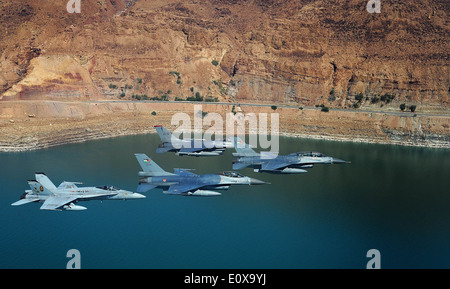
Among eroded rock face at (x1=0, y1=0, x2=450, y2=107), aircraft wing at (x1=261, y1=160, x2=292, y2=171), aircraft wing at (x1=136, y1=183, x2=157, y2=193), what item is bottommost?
aircraft wing at (x1=136, y1=183, x2=157, y2=193)

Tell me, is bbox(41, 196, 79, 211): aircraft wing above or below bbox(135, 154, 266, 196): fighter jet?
below

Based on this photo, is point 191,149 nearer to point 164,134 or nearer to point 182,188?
point 164,134

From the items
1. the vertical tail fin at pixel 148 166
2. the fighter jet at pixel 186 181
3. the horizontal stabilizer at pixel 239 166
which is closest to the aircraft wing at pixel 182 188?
the fighter jet at pixel 186 181

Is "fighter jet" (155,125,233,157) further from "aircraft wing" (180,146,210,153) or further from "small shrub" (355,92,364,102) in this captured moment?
"small shrub" (355,92,364,102)

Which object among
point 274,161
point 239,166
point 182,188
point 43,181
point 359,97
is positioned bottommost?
point 182,188

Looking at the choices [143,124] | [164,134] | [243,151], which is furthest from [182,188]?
[143,124]

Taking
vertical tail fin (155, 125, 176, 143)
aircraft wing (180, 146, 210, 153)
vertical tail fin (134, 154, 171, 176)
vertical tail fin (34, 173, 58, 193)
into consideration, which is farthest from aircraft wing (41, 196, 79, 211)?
aircraft wing (180, 146, 210, 153)

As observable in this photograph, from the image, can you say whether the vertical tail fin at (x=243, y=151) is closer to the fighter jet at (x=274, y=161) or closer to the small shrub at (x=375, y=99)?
the fighter jet at (x=274, y=161)
